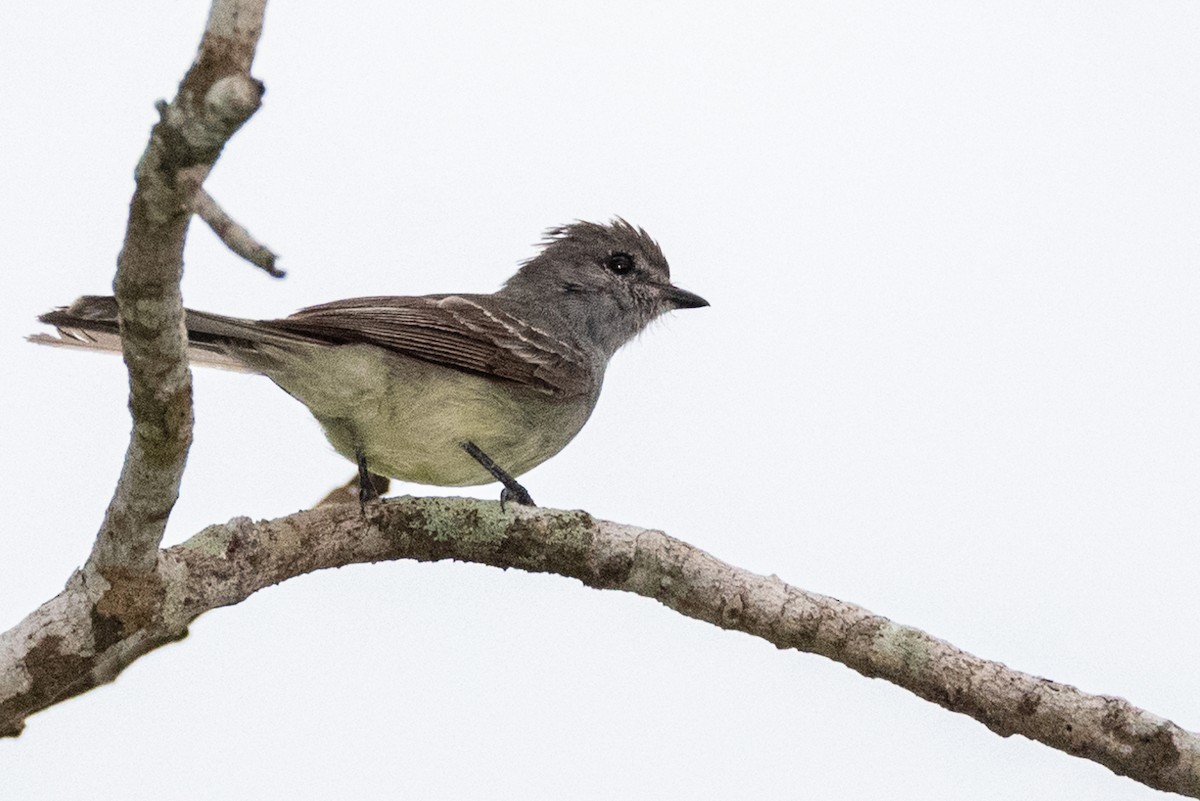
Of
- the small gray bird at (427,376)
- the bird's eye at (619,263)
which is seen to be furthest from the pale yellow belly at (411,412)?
the bird's eye at (619,263)

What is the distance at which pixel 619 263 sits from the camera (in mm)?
8461

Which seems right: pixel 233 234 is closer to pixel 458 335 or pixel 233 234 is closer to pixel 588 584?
pixel 588 584

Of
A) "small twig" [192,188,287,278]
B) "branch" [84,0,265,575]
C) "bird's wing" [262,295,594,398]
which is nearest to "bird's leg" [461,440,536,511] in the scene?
"bird's wing" [262,295,594,398]

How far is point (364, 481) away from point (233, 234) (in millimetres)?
3315

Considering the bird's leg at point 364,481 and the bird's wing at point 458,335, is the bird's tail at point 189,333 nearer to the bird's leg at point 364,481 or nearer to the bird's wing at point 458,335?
the bird's wing at point 458,335

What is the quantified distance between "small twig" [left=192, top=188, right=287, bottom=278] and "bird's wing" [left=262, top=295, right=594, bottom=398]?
2.86m

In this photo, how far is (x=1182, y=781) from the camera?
14.8 ft

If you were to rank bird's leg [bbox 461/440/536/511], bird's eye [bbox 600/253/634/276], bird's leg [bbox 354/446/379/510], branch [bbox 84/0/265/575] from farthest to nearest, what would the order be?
bird's eye [bbox 600/253/634/276], bird's leg [bbox 461/440/536/511], bird's leg [bbox 354/446/379/510], branch [bbox 84/0/265/575]

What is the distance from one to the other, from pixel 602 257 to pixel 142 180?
17.3ft

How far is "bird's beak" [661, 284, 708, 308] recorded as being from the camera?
8.47m

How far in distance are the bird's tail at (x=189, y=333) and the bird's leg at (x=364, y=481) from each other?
66cm

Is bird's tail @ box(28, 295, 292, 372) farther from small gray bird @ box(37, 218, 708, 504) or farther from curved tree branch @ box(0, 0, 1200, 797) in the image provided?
curved tree branch @ box(0, 0, 1200, 797)

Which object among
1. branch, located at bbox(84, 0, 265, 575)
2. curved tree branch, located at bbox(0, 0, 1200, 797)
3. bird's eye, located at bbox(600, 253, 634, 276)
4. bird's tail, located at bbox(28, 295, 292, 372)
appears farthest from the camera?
bird's eye, located at bbox(600, 253, 634, 276)

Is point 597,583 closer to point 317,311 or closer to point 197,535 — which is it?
point 197,535
